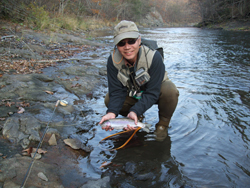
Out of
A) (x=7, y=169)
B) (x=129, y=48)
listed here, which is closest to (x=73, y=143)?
(x=7, y=169)

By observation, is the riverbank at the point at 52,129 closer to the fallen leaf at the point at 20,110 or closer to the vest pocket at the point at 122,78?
the fallen leaf at the point at 20,110

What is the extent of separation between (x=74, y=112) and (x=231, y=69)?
6.95 m

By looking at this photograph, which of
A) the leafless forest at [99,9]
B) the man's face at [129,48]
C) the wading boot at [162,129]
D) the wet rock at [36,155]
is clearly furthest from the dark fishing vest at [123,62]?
the leafless forest at [99,9]

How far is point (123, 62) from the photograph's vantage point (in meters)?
3.31

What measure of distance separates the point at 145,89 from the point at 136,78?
1.14ft

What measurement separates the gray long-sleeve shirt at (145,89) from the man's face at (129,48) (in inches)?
13.4

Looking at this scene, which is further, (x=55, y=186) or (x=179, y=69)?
(x=179, y=69)

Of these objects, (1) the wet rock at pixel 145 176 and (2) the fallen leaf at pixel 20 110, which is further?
(2) the fallen leaf at pixel 20 110

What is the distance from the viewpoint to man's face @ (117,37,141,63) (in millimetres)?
3017

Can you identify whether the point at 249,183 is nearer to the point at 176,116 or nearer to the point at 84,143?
the point at 176,116

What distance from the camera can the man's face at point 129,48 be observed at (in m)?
3.02

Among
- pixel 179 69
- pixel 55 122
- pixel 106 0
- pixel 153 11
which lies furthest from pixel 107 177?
pixel 153 11

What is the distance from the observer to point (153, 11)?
93625 mm

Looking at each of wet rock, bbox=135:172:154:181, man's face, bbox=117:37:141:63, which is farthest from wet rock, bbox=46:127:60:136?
man's face, bbox=117:37:141:63
